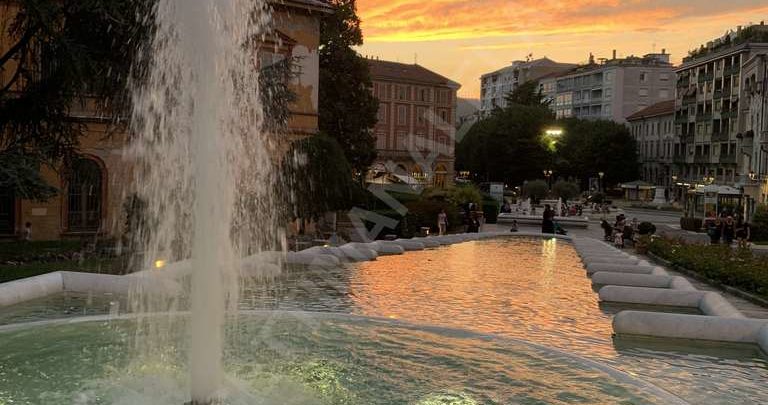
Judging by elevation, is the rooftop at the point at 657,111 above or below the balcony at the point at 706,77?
below

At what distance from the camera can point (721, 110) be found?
7419cm

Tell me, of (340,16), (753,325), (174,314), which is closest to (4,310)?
(174,314)

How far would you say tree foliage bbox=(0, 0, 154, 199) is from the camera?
46.3 ft

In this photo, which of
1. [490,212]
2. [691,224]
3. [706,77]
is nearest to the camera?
[691,224]

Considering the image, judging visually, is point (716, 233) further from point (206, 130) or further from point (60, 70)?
point (206, 130)

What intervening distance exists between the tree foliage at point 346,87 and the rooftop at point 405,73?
46.6 metres

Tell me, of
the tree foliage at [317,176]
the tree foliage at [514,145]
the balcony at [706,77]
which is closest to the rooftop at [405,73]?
the tree foliage at [514,145]

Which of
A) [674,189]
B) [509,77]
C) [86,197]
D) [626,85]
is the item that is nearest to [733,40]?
[674,189]

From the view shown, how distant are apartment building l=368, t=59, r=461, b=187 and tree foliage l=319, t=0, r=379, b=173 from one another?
4395 centimetres

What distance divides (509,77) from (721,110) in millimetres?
84158

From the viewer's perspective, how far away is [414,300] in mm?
12680

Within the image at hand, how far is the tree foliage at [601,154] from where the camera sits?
3376 inches

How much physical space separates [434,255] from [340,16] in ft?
77.7

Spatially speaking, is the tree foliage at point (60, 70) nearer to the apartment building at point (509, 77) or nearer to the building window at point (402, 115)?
the building window at point (402, 115)
